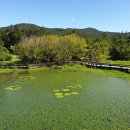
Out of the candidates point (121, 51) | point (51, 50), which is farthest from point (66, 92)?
point (121, 51)

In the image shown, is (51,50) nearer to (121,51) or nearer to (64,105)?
(121,51)

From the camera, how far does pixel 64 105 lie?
2061 cm

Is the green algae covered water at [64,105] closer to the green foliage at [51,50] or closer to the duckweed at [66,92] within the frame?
the duckweed at [66,92]

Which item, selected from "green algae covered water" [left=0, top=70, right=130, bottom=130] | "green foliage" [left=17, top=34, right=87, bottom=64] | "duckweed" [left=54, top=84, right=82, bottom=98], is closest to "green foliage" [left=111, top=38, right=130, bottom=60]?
"green foliage" [left=17, top=34, right=87, bottom=64]

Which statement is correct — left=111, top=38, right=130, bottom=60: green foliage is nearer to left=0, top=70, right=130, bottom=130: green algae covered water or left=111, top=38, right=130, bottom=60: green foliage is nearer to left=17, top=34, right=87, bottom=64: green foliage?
left=17, top=34, right=87, bottom=64: green foliage

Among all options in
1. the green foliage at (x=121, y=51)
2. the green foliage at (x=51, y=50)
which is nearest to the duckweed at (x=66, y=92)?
the green foliage at (x=51, y=50)

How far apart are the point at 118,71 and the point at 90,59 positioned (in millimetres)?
13164

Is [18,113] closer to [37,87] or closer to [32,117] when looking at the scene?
[32,117]

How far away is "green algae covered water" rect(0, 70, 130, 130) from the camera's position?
16250 millimetres

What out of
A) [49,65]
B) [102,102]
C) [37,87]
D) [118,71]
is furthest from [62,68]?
[102,102]

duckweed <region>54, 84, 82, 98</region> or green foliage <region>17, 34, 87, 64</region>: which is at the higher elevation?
green foliage <region>17, 34, 87, 64</region>

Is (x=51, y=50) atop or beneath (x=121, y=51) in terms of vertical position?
atop

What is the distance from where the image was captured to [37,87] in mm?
27891

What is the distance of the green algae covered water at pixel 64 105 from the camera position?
16.2 meters
